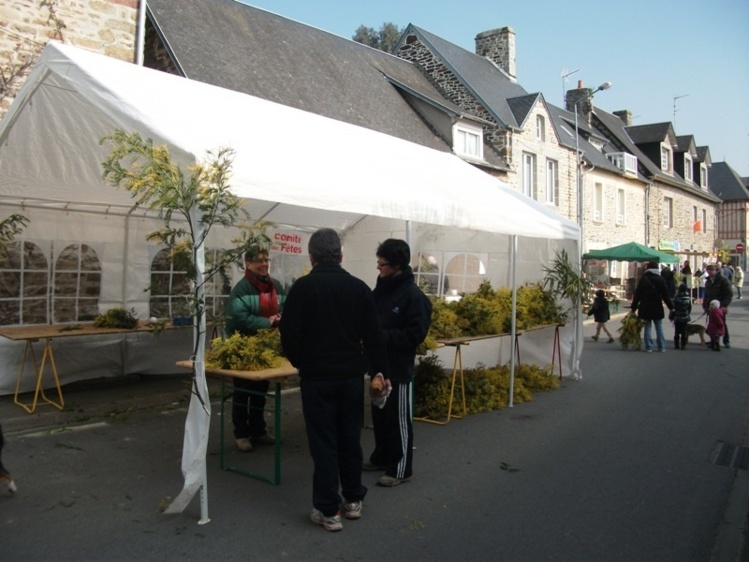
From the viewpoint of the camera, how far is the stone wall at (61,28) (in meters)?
8.44

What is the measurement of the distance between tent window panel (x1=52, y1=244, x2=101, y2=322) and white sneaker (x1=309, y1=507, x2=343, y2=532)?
537cm

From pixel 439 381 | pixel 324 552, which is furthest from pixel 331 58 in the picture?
pixel 324 552

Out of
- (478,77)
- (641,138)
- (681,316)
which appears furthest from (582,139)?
(681,316)

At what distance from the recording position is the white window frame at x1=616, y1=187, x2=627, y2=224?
101 ft

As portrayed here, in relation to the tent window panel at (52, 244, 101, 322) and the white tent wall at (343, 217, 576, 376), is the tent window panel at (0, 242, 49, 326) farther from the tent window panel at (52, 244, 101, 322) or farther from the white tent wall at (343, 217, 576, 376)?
the white tent wall at (343, 217, 576, 376)

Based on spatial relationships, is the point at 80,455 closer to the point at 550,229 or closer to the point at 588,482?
the point at 588,482

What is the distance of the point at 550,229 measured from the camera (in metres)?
8.48

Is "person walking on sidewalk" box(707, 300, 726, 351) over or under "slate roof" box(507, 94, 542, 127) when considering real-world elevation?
under

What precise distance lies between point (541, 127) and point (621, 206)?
9.44 meters

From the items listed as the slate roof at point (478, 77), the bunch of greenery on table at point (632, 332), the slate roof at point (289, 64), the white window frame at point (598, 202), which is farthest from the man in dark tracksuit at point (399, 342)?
the white window frame at point (598, 202)

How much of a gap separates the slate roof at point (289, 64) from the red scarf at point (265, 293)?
8839 mm

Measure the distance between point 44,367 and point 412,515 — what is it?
5338mm

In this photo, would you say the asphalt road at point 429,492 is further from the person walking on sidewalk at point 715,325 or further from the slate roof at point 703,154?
the slate roof at point 703,154

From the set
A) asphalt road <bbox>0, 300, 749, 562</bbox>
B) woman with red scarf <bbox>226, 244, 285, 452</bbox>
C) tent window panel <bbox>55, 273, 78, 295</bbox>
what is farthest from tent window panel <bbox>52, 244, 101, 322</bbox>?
woman with red scarf <bbox>226, 244, 285, 452</bbox>
